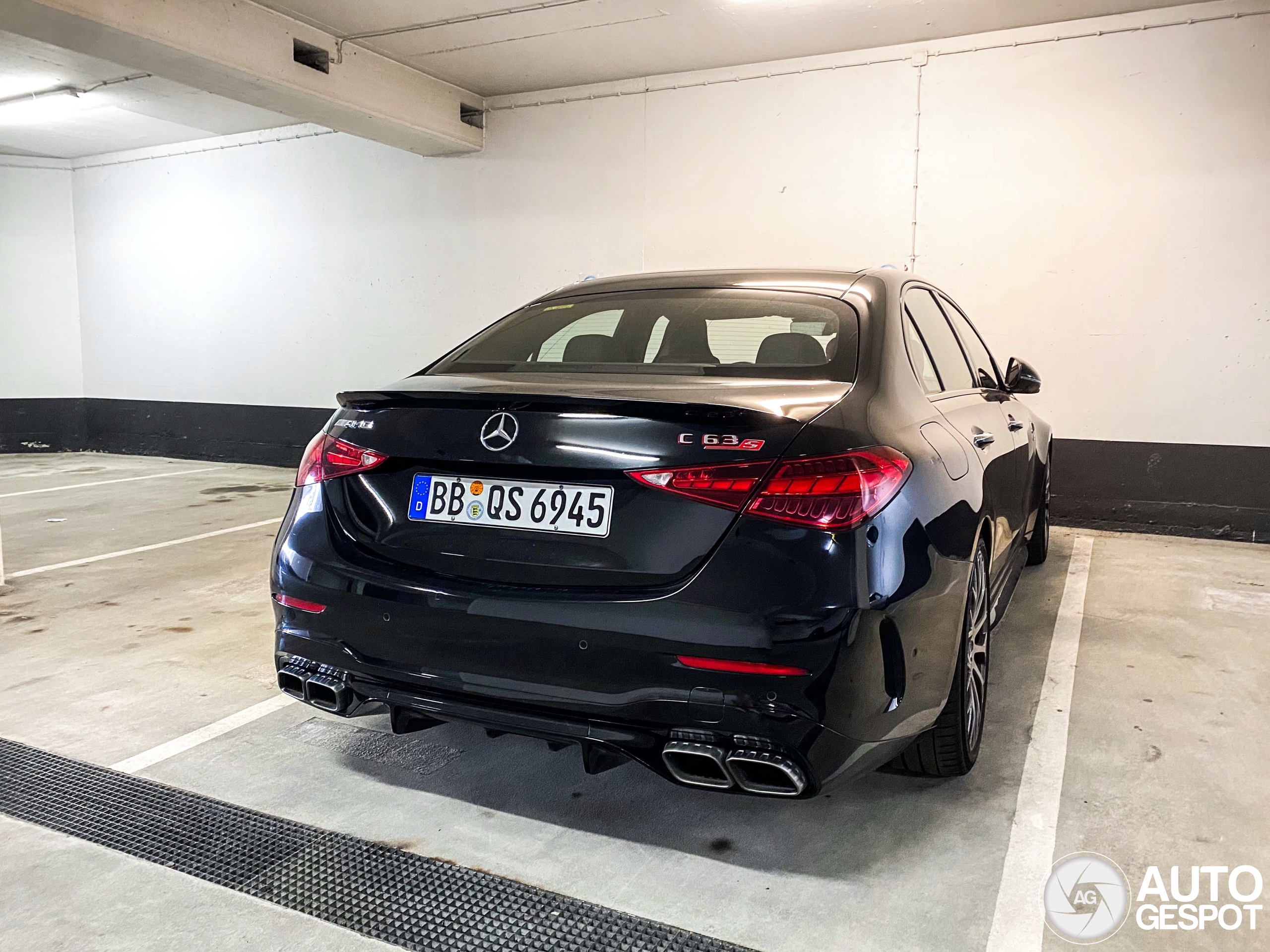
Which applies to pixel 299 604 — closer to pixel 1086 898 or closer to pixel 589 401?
pixel 589 401

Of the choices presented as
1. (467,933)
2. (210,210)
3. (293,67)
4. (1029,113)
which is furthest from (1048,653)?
(210,210)

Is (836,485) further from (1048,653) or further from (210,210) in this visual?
(210,210)

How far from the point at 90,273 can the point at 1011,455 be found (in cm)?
1173

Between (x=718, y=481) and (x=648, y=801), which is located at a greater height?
(x=718, y=481)

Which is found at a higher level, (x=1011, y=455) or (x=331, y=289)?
(x=331, y=289)

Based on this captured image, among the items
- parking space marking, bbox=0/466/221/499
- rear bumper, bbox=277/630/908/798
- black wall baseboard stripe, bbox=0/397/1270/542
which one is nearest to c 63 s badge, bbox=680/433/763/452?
rear bumper, bbox=277/630/908/798

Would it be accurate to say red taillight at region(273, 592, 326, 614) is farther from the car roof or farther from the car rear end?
the car roof

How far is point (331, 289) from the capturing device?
967 centimetres

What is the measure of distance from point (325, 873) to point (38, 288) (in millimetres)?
11983

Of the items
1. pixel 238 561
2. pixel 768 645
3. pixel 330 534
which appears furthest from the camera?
pixel 238 561

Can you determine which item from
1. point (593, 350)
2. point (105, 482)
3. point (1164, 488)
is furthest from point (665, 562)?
point (105, 482)

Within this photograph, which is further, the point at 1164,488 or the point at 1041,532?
the point at 1164,488

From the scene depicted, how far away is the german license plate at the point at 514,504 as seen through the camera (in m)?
1.88

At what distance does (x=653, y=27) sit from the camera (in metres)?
6.63
